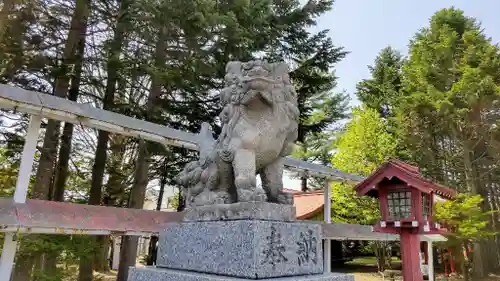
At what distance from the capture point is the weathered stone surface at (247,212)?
2164 mm

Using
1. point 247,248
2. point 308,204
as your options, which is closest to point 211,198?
point 247,248

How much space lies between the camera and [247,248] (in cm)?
200

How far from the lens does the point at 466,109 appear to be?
13.3 meters

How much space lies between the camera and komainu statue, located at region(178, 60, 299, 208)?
2430mm

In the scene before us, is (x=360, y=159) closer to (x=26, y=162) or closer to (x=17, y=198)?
(x=26, y=162)

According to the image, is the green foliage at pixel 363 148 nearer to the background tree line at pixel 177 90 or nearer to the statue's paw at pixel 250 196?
the background tree line at pixel 177 90

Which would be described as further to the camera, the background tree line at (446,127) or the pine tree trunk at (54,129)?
the background tree line at (446,127)

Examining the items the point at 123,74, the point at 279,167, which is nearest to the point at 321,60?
the point at 123,74

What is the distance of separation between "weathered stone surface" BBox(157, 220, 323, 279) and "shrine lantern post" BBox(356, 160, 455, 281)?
18.8ft

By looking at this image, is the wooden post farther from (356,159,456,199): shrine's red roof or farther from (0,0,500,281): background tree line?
(0,0,500,281): background tree line

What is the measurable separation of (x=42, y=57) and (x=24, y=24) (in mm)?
855

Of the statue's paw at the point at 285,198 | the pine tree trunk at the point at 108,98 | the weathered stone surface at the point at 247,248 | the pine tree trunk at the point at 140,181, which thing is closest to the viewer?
the weathered stone surface at the point at 247,248

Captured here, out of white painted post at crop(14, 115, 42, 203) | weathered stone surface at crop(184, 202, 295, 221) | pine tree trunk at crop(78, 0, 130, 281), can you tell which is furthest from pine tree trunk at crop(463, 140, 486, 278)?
white painted post at crop(14, 115, 42, 203)

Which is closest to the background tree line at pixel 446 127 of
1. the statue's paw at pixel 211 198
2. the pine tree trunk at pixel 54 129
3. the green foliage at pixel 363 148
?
the green foliage at pixel 363 148
